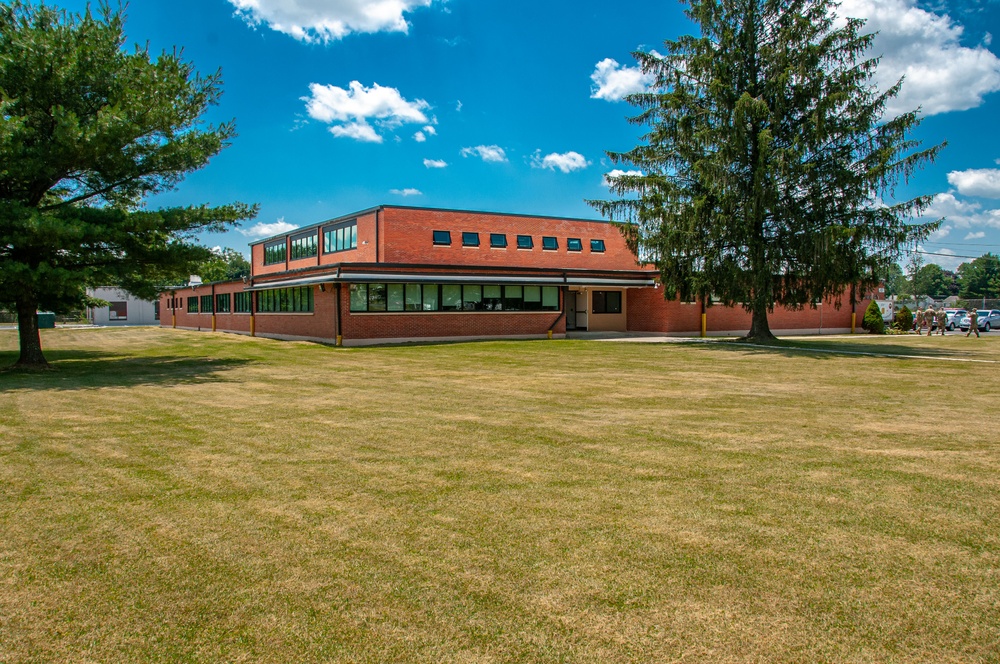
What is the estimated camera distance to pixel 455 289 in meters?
29.1

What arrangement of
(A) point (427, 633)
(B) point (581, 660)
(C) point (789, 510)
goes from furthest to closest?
(C) point (789, 510) < (A) point (427, 633) < (B) point (581, 660)

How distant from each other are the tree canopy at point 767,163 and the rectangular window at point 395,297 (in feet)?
34.1

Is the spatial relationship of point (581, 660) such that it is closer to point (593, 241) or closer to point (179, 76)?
point (179, 76)

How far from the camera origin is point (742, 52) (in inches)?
1013

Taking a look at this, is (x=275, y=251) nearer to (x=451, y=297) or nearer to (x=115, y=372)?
(x=451, y=297)

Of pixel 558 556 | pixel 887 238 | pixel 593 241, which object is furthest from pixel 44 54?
pixel 593 241

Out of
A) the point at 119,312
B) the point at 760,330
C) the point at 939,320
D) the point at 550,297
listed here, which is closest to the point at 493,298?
the point at 550,297

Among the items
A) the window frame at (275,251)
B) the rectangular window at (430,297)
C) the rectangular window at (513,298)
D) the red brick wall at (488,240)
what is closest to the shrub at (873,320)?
the red brick wall at (488,240)

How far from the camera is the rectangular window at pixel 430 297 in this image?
93.0 ft

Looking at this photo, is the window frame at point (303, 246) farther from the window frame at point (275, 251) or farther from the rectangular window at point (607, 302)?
the rectangular window at point (607, 302)

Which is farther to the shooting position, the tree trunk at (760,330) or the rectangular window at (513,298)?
the rectangular window at (513,298)

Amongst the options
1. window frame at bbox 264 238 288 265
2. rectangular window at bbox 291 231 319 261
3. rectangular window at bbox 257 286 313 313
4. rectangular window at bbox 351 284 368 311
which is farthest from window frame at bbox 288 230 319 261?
rectangular window at bbox 351 284 368 311

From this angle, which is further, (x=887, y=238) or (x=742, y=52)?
(x=742, y=52)

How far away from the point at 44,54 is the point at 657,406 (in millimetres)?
15887
